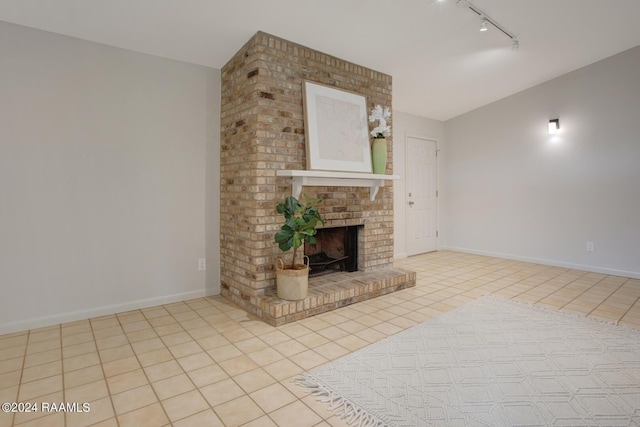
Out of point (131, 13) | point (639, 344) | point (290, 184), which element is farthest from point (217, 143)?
point (639, 344)

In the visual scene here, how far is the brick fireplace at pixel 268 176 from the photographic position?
9.57ft

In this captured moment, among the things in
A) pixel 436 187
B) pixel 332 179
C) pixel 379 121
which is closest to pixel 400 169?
pixel 436 187

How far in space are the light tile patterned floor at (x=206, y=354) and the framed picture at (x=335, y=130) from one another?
1.43 meters

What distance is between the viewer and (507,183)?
5.32m

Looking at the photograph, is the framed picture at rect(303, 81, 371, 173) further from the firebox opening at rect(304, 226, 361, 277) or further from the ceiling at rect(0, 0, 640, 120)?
the firebox opening at rect(304, 226, 361, 277)

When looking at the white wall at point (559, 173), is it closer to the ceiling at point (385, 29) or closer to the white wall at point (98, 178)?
the ceiling at point (385, 29)

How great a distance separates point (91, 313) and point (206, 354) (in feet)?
4.40

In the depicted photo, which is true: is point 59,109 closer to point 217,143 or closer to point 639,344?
point 217,143

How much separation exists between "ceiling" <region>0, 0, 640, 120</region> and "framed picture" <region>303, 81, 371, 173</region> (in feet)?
1.47

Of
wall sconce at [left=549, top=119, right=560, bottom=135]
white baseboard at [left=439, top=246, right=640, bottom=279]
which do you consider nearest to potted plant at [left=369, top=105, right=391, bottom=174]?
wall sconce at [left=549, top=119, right=560, bottom=135]

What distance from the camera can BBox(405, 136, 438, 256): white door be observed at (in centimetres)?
552

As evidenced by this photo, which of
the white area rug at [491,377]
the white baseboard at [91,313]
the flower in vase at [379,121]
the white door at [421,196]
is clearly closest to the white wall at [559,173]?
the white door at [421,196]

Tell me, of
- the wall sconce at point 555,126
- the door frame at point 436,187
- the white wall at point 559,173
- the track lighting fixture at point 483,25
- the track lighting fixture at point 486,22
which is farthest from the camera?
the door frame at point 436,187

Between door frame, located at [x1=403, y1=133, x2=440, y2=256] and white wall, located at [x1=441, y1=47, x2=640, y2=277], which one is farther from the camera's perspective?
door frame, located at [x1=403, y1=133, x2=440, y2=256]
